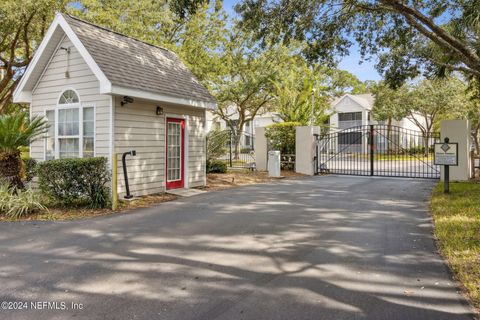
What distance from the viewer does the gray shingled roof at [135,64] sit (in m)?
9.58

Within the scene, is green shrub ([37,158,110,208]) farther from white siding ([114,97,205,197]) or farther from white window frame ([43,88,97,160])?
white window frame ([43,88,97,160])

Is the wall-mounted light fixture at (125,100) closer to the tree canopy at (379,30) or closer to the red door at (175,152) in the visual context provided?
the red door at (175,152)

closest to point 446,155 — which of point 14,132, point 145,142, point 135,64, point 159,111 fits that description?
point 159,111

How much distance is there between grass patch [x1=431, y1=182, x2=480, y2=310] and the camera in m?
4.36

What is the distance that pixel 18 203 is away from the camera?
8.16 meters

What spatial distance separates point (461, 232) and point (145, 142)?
802 centimetres

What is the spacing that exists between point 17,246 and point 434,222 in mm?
7568

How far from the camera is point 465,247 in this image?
17.6ft

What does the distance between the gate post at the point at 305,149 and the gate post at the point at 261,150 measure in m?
1.87

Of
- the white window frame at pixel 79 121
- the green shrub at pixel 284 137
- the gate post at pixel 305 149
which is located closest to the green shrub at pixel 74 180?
the white window frame at pixel 79 121

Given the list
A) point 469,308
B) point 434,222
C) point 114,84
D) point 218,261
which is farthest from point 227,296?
point 114,84

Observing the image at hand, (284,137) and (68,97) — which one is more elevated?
(68,97)

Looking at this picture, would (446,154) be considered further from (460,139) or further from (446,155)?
(460,139)

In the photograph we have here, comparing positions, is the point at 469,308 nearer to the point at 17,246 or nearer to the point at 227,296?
the point at 227,296
